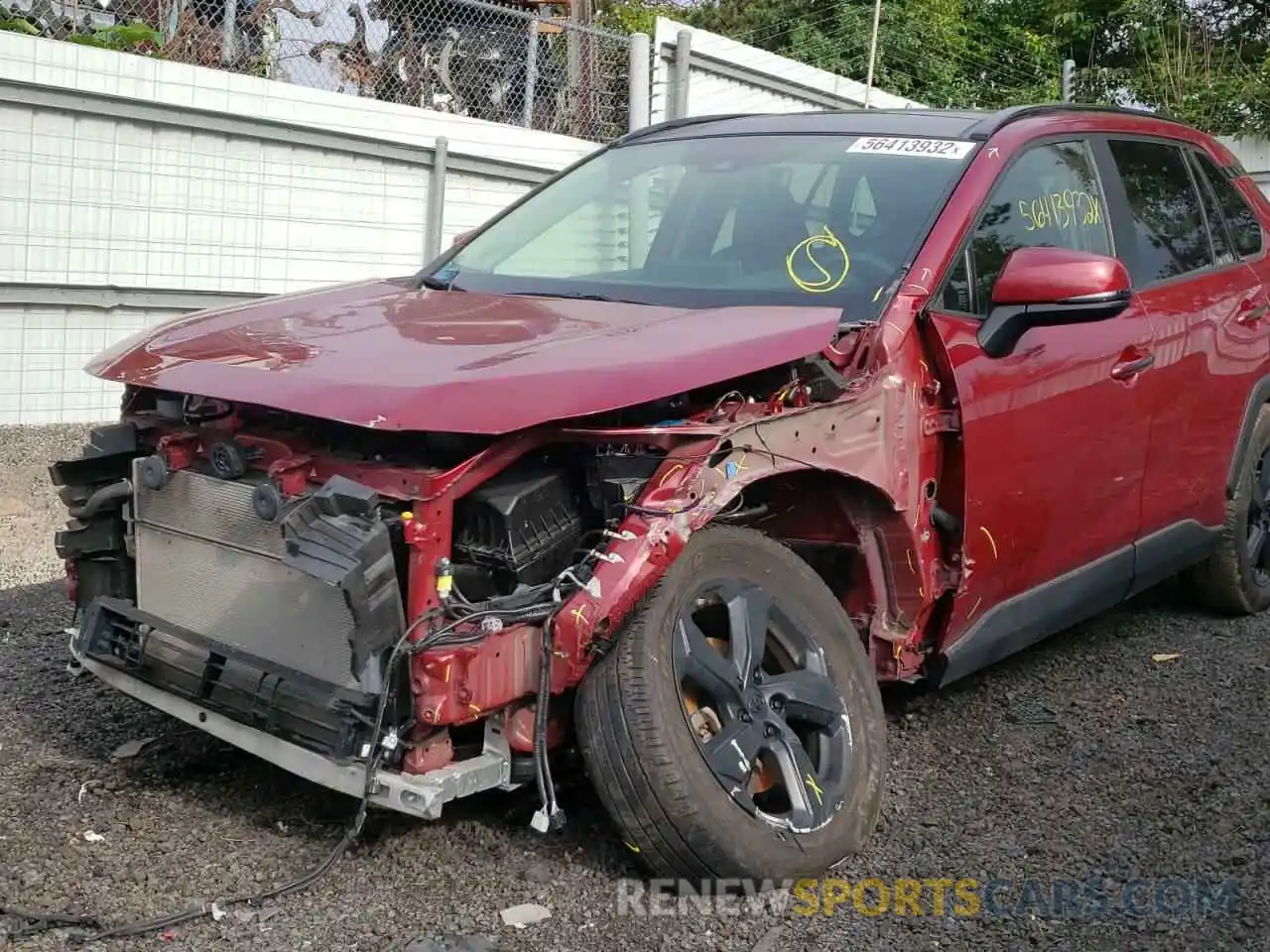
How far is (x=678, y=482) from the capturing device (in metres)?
2.83

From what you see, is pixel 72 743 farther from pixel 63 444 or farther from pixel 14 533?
pixel 63 444

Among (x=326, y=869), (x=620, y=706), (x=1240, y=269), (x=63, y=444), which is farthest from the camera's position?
(x=63, y=444)

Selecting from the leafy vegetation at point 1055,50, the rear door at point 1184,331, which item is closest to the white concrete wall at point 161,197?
the rear door at point 1184,331

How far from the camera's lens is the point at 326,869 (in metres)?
2.94

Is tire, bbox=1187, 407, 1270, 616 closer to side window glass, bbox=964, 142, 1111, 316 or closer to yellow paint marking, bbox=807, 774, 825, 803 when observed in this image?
side window glass, bbox=964, 142, 1111, 316

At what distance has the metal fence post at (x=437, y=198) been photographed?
936 centimetres

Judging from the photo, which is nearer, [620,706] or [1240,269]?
[620,706]

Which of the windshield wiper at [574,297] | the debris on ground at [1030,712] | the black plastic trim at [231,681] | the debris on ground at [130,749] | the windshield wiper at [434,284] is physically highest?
the windshield wiper at [434,284]

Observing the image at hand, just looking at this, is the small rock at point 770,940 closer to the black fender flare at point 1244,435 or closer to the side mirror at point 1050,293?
the side mirror at point 1050,293

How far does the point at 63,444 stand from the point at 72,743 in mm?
4140

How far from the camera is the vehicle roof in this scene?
4023 millimetres

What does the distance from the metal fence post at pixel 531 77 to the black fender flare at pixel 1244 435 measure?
661 centimetres

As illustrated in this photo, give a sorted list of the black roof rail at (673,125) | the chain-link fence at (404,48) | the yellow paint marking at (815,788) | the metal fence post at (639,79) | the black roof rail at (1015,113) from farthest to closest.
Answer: the metal fence post at (639,79) < the chain-link fence at (404,48) < the black roof rail at (673,125) < the black roof rail at (1015,113) < the yellow paint marking at (815,788)

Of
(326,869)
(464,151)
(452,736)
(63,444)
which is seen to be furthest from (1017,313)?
(464,151)
